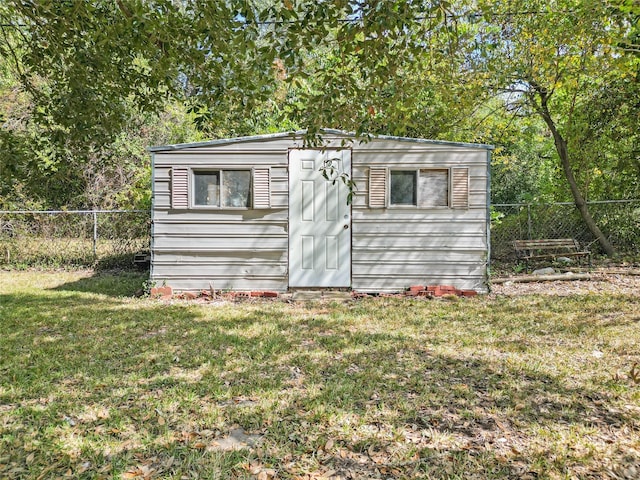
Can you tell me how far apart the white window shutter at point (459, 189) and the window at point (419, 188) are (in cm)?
11

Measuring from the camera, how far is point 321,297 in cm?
702

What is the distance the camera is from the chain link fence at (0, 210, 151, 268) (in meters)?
10.1

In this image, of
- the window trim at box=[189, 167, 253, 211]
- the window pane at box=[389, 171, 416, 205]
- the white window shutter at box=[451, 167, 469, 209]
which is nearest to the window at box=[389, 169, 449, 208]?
the window pane at box=[389, 171, 416, 205]

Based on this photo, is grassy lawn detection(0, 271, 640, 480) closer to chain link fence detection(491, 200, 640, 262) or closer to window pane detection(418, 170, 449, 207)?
window pane detection(418, 170, 449, 207)

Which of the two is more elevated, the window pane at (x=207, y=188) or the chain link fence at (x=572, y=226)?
the window pane at (x=207, y=188)

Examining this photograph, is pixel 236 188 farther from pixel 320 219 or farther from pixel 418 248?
pixel 418 248

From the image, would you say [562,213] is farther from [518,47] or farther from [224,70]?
[224,70]

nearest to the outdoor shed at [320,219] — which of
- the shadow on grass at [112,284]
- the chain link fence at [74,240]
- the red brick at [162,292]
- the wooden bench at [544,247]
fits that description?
the red brick at [162,292]

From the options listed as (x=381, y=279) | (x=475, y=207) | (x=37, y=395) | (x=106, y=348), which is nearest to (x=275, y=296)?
(x=381, y=279)

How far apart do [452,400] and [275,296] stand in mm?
4308

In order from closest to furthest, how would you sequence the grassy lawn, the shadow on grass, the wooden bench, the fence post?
→ the grassy lawn < the shadow on grass < the wooden bench < the fence post

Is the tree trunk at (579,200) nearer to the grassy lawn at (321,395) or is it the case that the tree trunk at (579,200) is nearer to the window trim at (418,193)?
the window trim at (418,193)

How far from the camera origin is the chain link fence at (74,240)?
33.0ft

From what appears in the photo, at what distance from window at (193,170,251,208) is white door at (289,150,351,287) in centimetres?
77
